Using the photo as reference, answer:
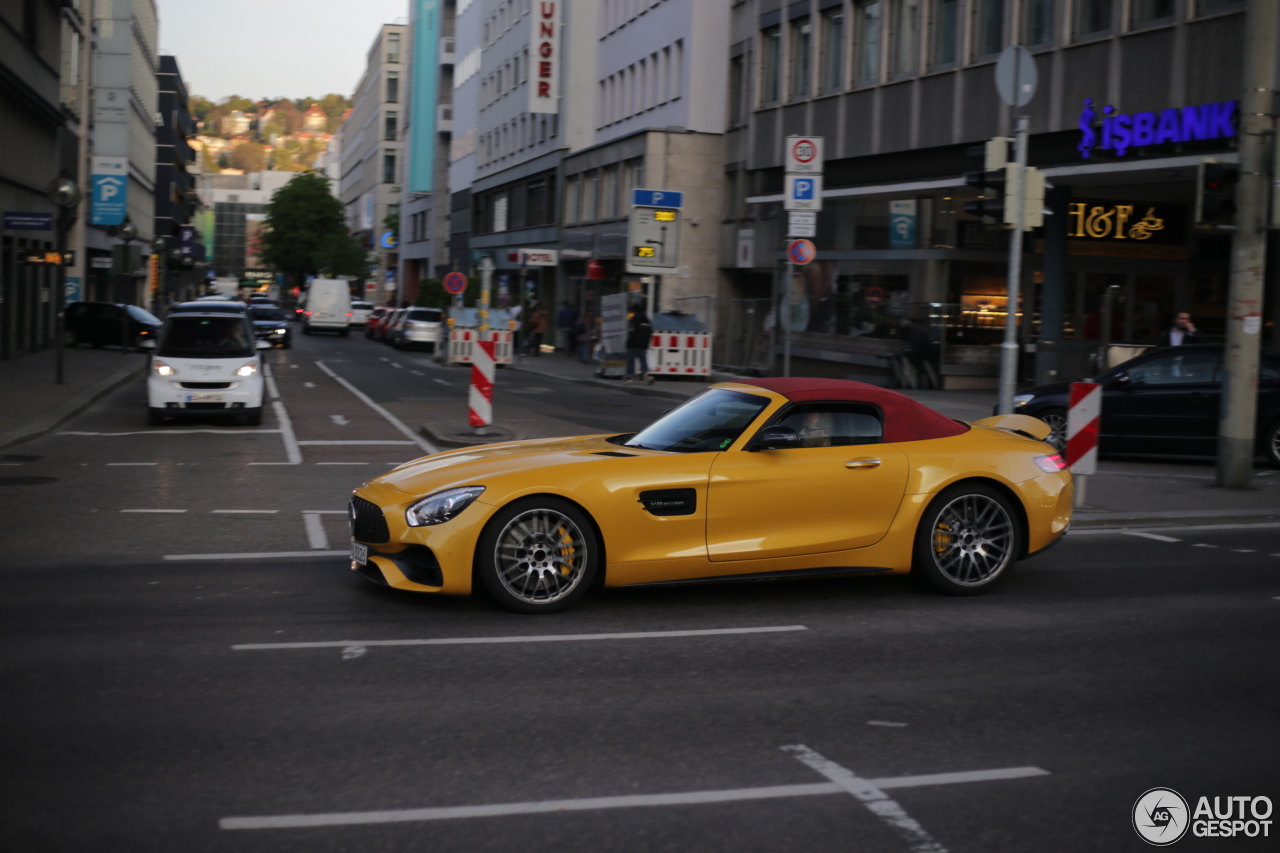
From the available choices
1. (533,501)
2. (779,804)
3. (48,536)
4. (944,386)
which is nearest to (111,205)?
(944,386)

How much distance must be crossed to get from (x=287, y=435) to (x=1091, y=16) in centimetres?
1584

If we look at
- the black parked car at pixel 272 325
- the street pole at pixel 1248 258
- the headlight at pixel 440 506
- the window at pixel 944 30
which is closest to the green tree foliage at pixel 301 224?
the black parked car at pixel 272 325

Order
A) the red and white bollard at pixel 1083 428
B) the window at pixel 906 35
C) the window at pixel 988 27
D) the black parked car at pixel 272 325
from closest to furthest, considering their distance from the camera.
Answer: the red and white bollard at pixel 1083 428 → the window at pixel 988 27 → the window at pixel 906 35 → the black parked car at pixel 272 325

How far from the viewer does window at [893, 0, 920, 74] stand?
30359 millimetres

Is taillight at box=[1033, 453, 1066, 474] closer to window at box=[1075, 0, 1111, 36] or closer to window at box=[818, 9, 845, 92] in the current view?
window at box=[1075, 0, 1111, 36]

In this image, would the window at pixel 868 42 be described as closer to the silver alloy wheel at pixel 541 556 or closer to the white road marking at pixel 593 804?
the silver alloy wheel at pixel 541 556

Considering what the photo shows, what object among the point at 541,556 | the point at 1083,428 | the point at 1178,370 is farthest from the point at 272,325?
the point at 541,556

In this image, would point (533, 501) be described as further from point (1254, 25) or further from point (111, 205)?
point (111, 205)

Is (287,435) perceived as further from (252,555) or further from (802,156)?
(252,555)

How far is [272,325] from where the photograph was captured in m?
49.5

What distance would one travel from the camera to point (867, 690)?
6.33 metres

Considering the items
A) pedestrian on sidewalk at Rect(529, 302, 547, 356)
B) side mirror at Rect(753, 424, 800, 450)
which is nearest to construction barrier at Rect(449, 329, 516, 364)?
pedestrian on sidewalk at Rect(529, 302, 547, 356)

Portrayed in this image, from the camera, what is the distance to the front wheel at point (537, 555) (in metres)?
7.59

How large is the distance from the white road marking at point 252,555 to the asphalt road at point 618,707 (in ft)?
0.33
